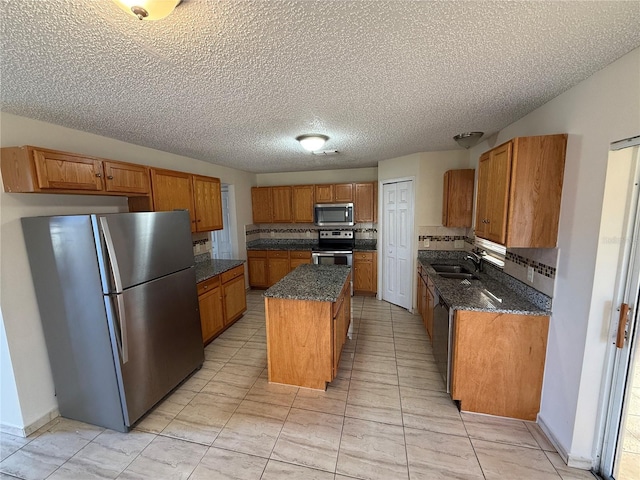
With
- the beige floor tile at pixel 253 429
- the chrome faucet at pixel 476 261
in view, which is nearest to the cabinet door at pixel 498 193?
the chrome faucet at pixel 476 261

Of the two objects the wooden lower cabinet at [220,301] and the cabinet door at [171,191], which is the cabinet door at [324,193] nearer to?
the wooden lower cabinet at [220,301]

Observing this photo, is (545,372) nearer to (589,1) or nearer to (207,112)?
(589,1)

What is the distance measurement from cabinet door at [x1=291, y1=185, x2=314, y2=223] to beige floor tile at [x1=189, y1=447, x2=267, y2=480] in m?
3.78

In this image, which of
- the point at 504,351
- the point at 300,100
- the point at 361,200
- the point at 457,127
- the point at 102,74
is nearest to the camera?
the point at 102,74

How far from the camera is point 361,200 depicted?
475cm

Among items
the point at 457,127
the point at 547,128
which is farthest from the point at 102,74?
the point at 547,128

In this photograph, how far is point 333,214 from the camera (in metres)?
4.85

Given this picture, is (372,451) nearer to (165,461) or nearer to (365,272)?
(165,461)

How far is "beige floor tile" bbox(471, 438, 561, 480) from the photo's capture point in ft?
5.05

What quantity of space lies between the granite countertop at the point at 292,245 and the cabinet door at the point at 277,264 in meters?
0.13

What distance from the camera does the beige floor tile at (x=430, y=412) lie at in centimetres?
190

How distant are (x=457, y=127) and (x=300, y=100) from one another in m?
1.62

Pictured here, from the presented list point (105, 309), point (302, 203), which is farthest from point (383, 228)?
point (105, 309)

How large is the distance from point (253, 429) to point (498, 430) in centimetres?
181
